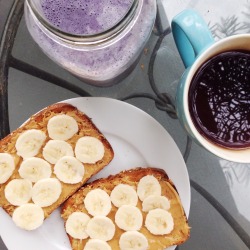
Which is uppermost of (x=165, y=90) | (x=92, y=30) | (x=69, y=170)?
(x=92, y=30)

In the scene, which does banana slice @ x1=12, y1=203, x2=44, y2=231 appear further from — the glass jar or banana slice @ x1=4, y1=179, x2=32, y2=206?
the glass jar

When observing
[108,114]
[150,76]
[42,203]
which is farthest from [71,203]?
[150,76]

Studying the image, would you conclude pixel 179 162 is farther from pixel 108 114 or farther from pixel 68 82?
pixel 68 82

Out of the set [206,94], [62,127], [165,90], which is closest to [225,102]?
[206,94]

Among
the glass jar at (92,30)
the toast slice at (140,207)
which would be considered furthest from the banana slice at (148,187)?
the glass jar at (92,30)

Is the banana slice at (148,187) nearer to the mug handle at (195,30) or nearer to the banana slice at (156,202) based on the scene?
the banana slice at (156,202)

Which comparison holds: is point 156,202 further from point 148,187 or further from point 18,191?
point 18,191
